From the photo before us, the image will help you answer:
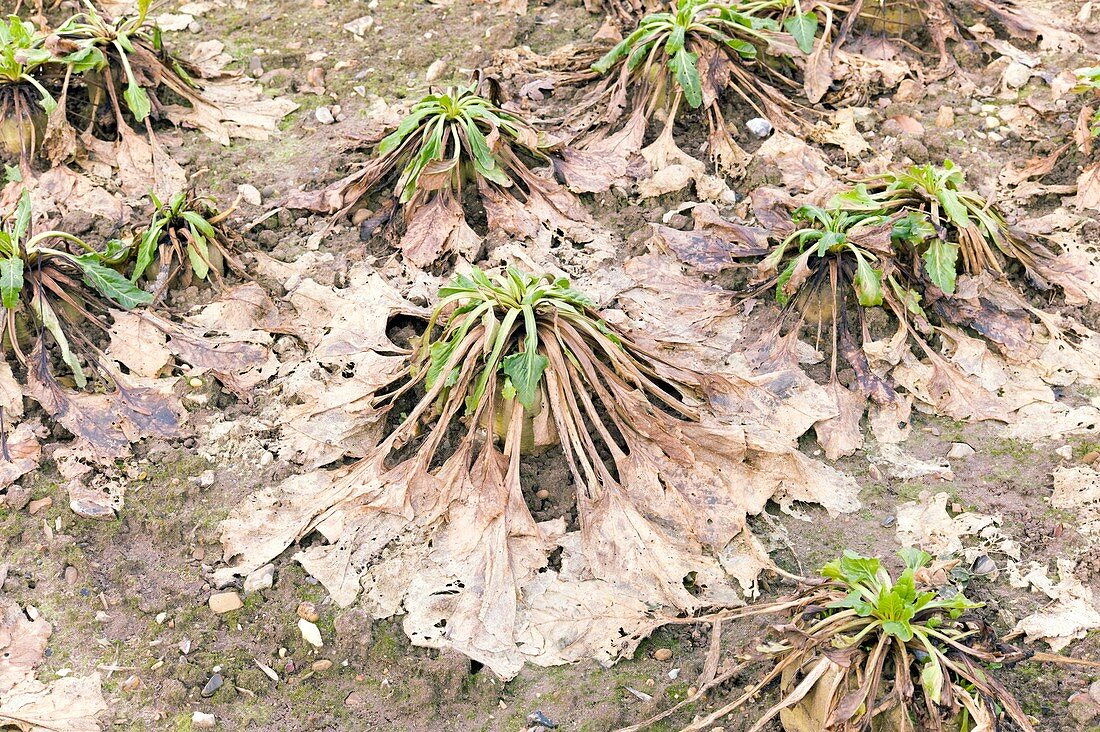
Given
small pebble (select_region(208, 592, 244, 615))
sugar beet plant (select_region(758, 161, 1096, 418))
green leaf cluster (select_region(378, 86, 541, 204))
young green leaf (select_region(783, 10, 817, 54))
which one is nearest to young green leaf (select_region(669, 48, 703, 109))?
young green leaf (select_region(783, 10, 817, 54))

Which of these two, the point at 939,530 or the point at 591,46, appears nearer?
the point at 939,530

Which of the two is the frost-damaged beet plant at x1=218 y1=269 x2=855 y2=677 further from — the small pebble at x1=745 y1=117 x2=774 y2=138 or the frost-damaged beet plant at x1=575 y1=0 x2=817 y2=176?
the small pebble at x1=745 y1=117 x2=774 y2=138

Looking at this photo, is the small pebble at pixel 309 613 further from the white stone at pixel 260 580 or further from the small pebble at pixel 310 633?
the white stone at pixel 260 580

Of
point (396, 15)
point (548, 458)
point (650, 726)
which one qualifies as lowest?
point (650, 726)

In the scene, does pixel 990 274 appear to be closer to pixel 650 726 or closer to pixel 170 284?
pixel 650 726

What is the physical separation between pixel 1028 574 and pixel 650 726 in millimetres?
1231

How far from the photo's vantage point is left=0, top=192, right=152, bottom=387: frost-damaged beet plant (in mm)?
3711

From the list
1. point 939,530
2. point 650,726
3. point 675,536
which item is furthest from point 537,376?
point 939,530

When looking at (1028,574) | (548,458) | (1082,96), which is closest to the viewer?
(1028,574)

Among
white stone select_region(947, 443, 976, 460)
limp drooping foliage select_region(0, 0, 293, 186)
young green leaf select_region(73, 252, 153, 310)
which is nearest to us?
white stone select_region(947, 443, 976, 460)

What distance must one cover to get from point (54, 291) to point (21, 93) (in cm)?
127

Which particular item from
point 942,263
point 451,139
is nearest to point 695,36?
point 451,139

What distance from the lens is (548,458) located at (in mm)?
3475

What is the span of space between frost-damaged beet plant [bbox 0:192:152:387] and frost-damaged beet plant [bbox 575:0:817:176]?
84.9 inches
